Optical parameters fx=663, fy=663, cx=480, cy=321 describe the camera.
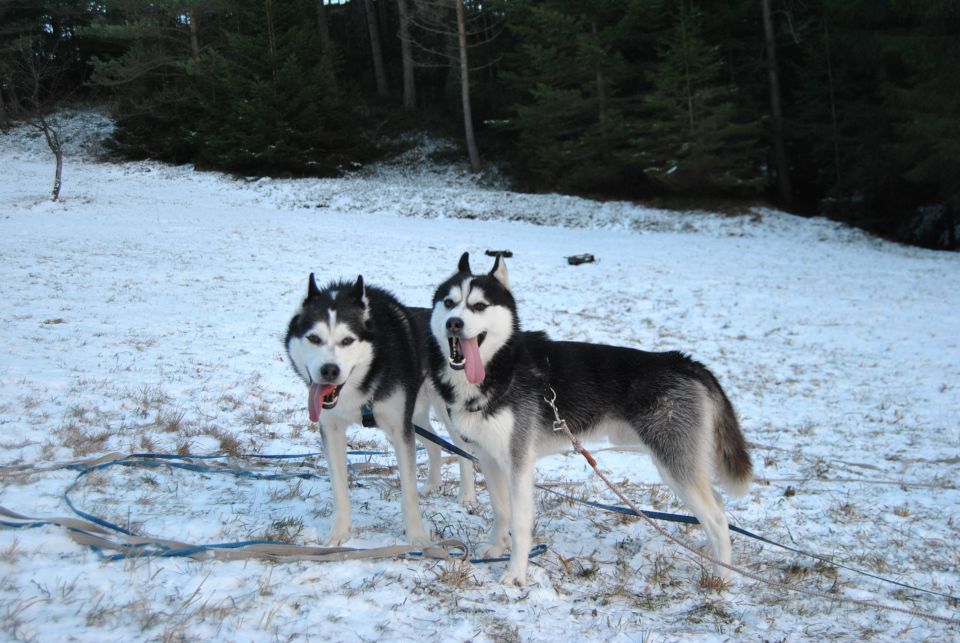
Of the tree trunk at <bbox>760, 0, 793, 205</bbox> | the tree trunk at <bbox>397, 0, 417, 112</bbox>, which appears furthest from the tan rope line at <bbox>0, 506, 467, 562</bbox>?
the tree trunk at <bbox>397, 0, 417, 112</bbox>

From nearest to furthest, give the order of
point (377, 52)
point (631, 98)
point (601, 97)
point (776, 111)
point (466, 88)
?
point (776, 111) → point (601, 97) → point (631, 98) → point (466, 88) → point (377, 52)

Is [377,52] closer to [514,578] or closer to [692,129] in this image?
[692,129]

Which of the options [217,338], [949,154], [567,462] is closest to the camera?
[567,462]

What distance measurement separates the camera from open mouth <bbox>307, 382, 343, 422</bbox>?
3.90 metres

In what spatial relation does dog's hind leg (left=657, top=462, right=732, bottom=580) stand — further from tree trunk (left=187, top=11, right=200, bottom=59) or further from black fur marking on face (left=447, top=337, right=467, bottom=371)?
tree trunk (left=187, top=11, right=200, bottom=59)

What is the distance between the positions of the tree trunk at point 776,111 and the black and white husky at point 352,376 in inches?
1107

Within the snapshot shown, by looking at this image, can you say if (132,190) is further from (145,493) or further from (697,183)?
(145,493)

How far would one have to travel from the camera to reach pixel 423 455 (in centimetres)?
703

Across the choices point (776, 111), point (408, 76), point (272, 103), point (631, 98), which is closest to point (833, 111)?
point (776, 111)

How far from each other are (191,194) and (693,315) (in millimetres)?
20267

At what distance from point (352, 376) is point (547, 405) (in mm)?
1269

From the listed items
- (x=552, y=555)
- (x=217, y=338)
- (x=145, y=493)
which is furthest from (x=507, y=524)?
(x=217, y=338)

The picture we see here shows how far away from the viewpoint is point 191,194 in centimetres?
2567

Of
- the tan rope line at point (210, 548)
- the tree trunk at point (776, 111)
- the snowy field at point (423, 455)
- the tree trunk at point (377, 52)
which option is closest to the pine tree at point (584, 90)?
the tree trunk at point (776, 111)
